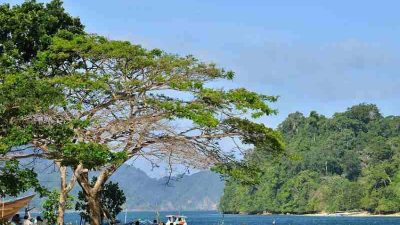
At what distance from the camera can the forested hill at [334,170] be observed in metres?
96.5

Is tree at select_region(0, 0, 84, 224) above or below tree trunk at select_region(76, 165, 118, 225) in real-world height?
above

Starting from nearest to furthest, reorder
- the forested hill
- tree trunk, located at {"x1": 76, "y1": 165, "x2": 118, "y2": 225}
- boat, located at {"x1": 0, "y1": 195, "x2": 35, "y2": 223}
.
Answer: tree trunk, located at {"x1": 76, "y1": 165, "x2": 118, "y2": 225}, boat, located at {"x1": 0, "y1": 195, "x2": 35, "y2": 223}, the forested hill

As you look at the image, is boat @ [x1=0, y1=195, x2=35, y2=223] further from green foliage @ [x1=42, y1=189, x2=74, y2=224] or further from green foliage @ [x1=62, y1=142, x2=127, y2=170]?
green foliage @ [x1=62, y1=142, x2=127, y2=170]

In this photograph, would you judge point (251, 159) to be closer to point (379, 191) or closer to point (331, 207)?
point (379, 191)

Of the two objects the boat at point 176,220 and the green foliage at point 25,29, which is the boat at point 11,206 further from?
the boat at point 176,220

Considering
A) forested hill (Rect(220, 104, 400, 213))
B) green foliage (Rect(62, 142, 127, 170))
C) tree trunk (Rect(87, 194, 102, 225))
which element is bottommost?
tree trunk (Rect(87, 194, 102, 225))

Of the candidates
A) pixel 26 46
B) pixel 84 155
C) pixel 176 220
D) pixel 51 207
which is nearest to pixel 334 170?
pixel 176 220


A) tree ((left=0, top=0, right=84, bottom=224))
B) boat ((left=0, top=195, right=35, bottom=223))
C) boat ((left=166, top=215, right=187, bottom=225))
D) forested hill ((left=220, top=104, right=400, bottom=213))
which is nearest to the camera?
tree ((left=0, top=0, right=84, bottom=224))

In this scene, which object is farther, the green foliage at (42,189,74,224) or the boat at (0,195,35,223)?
the green foliage at (42,189,74,224)

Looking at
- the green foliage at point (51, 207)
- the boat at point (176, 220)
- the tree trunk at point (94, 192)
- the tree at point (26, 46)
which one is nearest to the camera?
the tree at point (26, 46)

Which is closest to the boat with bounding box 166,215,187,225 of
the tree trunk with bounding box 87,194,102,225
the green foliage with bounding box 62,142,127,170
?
the tree trunk with bounding box 87,194,102,225

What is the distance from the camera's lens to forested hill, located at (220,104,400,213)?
9650 centimetres

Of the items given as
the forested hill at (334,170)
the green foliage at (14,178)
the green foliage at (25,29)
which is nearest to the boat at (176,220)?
the green foliage at (25,29)

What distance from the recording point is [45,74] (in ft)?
73.6
